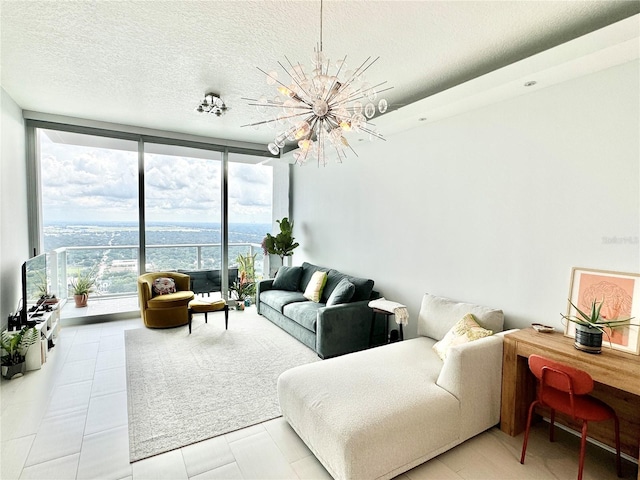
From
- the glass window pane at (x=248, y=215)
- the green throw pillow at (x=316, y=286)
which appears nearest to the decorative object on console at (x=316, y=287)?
the green throw pillow at (x=316, y=286)

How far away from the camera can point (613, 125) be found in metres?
2.30

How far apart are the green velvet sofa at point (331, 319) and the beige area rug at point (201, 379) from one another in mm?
221

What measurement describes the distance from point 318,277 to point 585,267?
124 inches

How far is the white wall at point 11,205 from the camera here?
3.57m

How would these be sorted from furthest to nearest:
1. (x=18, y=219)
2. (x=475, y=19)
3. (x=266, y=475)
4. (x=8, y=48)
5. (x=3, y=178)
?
(x=18, y=219) → (x=3, y=178) → (x=8, y=48) → (x=475, y=19) → (x=266, y=475)

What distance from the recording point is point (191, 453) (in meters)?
2.21

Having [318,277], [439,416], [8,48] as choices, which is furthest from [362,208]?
[8,48]

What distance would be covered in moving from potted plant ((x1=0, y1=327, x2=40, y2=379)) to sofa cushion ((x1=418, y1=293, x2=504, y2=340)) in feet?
13.0

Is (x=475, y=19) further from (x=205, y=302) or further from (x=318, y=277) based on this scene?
(x=205, y=302)

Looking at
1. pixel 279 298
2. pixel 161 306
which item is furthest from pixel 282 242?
pixel 161 306

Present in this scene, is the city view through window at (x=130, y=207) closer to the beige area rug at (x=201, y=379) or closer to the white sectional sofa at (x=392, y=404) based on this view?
the beige area rug at (x=201, y=379)

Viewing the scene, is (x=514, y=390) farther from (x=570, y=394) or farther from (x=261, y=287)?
(x=261, y=287)

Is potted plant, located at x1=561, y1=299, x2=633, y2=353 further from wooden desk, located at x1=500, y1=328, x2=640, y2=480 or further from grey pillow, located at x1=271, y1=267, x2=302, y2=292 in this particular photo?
grey pillow, located at x1=271, y1=267, x2=302, y2=292

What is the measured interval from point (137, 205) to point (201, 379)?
10.9 feet
